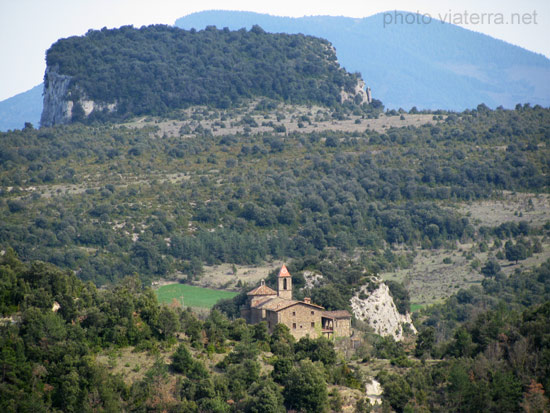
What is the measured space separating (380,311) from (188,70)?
3914 inches

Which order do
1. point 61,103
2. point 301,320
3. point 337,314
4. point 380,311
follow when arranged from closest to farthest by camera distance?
point 301,320 → point 337,314 → point 380,311 → point 61,103

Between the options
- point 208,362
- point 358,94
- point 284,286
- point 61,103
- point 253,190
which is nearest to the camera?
point 208,362

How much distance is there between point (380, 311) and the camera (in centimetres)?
6259

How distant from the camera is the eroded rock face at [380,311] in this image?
61.6 m

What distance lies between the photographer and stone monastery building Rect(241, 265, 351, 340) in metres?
52.4

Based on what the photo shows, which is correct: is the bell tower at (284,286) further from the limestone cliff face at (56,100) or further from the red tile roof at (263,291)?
the limestone cliff face at (56,100)

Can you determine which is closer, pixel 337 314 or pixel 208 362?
pixel 208 362

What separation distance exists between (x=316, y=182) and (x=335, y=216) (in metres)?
11.3

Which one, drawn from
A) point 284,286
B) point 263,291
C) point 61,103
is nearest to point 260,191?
point 263,291

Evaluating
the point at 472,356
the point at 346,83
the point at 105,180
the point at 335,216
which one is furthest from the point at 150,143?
the point at 472,356

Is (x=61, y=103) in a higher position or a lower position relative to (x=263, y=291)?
higher

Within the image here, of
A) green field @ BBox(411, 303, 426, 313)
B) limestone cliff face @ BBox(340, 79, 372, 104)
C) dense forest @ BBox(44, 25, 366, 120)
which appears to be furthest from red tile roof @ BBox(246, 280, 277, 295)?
limestone cliff face @ BBox(340, 79, 372, 104)

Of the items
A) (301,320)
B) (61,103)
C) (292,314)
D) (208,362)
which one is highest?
(61,103)

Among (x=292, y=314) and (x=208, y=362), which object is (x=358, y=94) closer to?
(x=292, y=314)
